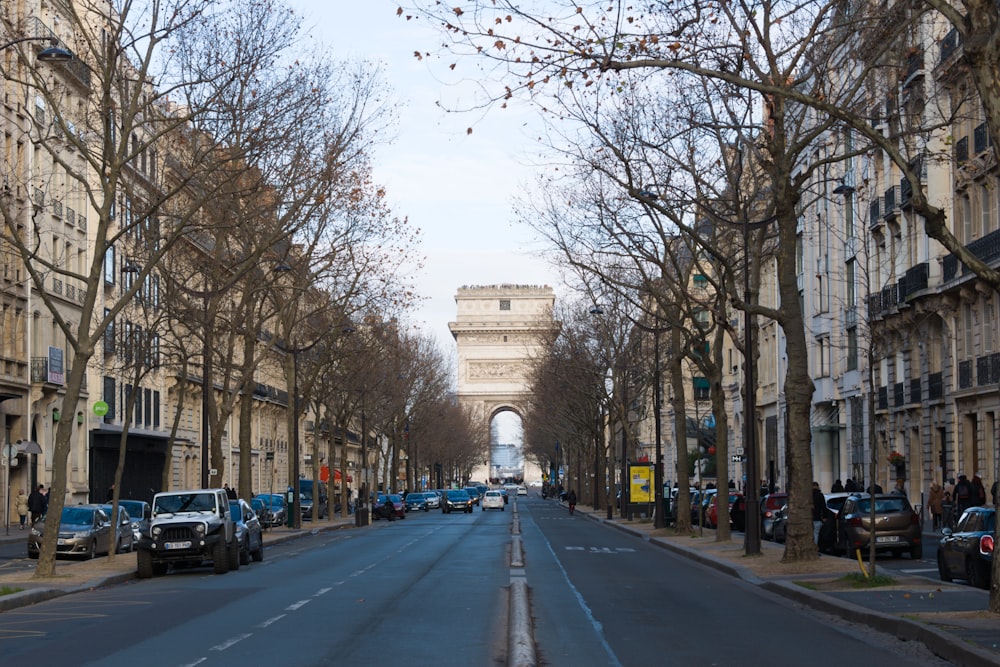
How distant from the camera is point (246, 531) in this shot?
3262 cm

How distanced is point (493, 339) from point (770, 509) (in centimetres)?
11480

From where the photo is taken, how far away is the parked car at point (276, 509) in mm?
62375

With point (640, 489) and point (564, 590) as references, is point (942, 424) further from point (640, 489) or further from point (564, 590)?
point (564, 590)

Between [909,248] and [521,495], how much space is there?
130 metres

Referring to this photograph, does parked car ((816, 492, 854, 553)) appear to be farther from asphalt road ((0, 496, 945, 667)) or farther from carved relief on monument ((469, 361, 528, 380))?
carved relief on monument ((469, 361, 528, 380))

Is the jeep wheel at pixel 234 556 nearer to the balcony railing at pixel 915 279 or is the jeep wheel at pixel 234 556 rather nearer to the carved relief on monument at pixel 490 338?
the balcony railing at pixel 915 279

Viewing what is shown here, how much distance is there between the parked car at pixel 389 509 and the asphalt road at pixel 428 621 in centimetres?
4652

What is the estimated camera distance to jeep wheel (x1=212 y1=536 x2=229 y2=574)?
29.1m

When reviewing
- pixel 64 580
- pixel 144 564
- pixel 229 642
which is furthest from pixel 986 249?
pixel 229 642

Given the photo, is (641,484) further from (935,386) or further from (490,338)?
(490,338)

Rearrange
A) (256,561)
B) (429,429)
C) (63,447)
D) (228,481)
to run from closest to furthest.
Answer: (63,447) < (256,561) < (228,481) < (429,429)

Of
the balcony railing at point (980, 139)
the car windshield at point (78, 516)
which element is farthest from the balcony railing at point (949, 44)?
the car windshield at point (78, 516)

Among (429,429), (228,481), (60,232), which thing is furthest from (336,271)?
(429,429)

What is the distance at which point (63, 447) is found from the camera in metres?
27.5
